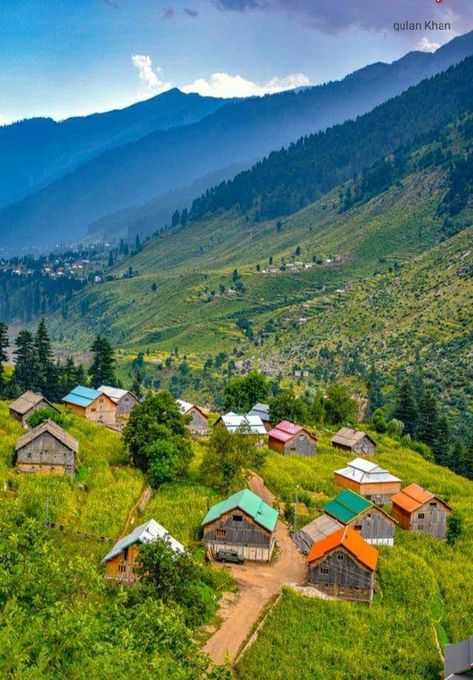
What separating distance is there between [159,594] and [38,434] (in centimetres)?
2604

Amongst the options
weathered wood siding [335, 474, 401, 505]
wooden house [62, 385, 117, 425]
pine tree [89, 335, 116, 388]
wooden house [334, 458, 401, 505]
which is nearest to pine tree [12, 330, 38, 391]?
pine tree [89, 335, 116, 388]

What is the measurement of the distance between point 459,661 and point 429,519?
1040 inches

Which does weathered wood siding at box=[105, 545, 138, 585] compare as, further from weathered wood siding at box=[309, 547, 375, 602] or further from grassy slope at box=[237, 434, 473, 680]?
weathered wood siding at box=[309, 547, 375, 602]

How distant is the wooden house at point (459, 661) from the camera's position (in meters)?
40.1

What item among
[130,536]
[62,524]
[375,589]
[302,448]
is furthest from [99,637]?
[302,448]

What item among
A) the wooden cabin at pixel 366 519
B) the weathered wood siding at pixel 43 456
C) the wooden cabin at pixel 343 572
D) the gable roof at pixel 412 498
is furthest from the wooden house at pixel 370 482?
the weathered wood siding at pixel 43 456

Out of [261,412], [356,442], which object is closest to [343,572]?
[356,442]

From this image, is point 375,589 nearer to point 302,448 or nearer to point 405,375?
point 302,448

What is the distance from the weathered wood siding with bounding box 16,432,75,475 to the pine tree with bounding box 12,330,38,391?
156ft

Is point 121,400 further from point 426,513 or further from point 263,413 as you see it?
point 426,513

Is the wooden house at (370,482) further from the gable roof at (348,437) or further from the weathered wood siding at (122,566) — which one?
the weathered wood siding at (122,566)

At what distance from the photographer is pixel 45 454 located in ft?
208

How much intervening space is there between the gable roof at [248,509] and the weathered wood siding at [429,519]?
619 inches

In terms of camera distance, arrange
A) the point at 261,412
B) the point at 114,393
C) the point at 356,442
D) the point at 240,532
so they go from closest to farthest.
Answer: the point at 240,532 < the point at 356,442 < the point at 114,393 < the point at 261,412
